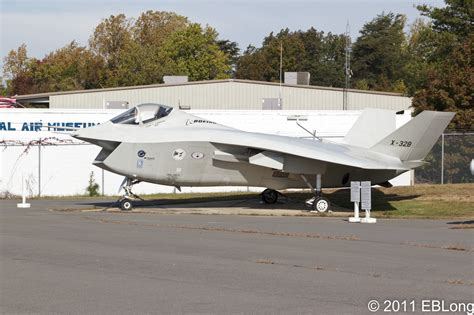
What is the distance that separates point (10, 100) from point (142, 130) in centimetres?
2220

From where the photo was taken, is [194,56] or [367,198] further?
[194,56]

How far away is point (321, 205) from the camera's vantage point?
24.0 metres

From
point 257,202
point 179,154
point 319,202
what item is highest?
point 179,154

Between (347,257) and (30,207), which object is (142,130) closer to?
(30,207)

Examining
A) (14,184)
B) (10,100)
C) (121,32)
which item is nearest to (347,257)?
Result: (14,184)

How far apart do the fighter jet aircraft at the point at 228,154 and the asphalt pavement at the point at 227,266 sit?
370 cm

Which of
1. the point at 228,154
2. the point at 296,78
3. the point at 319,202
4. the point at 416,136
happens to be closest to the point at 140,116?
the point at 228,154

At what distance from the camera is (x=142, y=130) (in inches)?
936

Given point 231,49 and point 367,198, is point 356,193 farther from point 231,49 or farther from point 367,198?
point 231,49

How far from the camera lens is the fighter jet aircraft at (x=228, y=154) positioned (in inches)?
925

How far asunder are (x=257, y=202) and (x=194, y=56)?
7040 cm

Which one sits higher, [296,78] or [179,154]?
[296,78]

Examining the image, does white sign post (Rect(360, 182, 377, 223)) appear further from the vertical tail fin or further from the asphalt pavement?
the vertical tail fin

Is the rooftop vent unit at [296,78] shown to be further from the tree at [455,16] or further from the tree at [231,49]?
the tree at [231,49]
